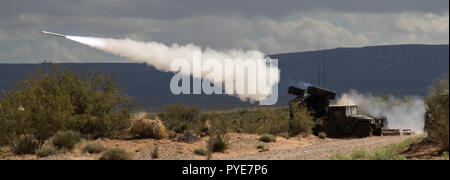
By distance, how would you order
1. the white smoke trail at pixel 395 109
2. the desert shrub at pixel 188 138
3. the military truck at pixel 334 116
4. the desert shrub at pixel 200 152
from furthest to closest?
the white smoke trail at pixel 395 109
the military truck at pixel 334 116
the desert shrub at pixel 188 138
the desert shrub at pixel 200 152

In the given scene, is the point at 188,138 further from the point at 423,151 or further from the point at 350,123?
the point at 423,151

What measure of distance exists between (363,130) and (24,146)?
18.6 meters

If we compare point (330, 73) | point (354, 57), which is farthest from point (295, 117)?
point (354, 57)

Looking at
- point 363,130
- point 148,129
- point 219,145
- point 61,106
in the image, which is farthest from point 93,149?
point 363,130

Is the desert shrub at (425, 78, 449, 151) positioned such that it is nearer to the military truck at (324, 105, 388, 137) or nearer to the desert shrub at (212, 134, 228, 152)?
the desert shrub at (212, 134, 228, 152)

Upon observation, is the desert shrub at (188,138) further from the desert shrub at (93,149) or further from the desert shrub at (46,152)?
the desert shrub at (46,152)

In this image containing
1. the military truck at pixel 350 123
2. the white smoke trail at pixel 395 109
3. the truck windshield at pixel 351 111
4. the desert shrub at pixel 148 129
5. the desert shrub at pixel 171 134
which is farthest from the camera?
the white smoke trail at pixel 395 109

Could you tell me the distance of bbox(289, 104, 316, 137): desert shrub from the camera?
122 feet

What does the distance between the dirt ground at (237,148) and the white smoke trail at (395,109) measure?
18084 millimetres

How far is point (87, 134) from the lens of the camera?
30109mm

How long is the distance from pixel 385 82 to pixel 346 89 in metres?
8.45

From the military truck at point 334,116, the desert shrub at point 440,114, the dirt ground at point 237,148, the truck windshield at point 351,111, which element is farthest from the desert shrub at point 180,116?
the desert shrub at point 440,114

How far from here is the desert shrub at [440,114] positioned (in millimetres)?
19263

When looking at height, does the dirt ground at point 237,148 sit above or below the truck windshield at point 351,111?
below
